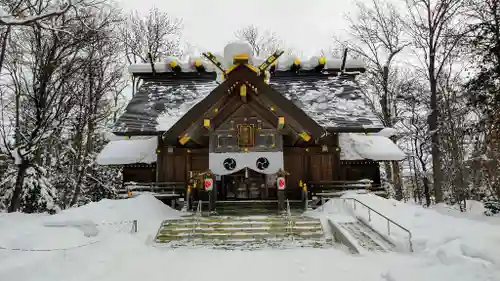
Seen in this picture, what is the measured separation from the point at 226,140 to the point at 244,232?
4.44 m

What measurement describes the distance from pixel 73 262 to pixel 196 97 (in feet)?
40.6

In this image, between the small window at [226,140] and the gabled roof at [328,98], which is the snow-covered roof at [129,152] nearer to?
the small window at [226,140]

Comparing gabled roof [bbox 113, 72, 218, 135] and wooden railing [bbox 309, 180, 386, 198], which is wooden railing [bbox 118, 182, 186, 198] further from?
wooden railing [bbox 309, 180, 386, 198]

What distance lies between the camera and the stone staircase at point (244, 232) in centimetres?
908

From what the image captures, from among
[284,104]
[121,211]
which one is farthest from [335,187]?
[121,211]

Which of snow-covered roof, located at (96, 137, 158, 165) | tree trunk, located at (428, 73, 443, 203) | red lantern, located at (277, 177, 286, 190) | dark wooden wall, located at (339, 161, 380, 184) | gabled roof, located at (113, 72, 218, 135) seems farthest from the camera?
tree trunk, located at (428, 73, 443, 203)

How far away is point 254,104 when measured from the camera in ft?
43.3

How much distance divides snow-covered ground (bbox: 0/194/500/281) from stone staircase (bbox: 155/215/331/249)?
0.60m

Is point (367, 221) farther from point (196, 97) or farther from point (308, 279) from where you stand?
point (196, 97)

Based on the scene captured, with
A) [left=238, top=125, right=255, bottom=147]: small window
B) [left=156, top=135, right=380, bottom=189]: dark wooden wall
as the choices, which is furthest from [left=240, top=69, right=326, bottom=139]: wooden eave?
[left=156, top=135, right=380, bottom=189]: dark wooden wall

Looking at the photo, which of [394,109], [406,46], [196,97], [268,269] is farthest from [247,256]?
[394,109]

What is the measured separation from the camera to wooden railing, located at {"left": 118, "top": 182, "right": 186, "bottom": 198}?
14.1m

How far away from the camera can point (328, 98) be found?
17.6m

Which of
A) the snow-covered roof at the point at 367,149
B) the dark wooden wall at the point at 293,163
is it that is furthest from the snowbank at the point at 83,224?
the snow-covered roof at the point at 367,149
